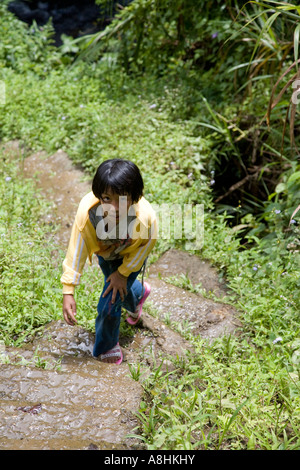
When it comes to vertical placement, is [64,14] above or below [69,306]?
above

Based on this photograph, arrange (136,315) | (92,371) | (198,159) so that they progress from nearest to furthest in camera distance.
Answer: (92,371), (136,315), (198,159)

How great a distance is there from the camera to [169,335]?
109 inches

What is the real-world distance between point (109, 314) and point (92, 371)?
1.00ft

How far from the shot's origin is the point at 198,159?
14.1 ft

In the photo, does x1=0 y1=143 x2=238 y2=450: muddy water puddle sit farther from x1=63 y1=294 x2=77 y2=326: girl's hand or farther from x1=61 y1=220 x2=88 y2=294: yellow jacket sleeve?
x1=61 y1=220 x2=88 y2=294: yellow jacket sleeve

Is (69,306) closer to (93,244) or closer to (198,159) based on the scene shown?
(93,244)

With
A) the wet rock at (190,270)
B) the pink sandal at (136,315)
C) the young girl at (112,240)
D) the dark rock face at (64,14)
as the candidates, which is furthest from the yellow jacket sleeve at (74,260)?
the dark rock face at (64,14)

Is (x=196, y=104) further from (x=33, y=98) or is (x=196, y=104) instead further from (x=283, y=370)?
(x=283, y=370)

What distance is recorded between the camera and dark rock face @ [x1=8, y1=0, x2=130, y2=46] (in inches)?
297

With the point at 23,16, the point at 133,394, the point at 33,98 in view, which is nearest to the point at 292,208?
the point at 133,394

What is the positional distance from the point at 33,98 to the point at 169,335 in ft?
12.6

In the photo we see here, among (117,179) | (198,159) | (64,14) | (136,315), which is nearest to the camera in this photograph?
(117,179)

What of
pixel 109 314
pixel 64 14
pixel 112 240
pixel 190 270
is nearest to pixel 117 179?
pixel 112 240

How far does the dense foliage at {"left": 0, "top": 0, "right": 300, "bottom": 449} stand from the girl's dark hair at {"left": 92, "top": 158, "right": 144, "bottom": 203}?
92 cm
